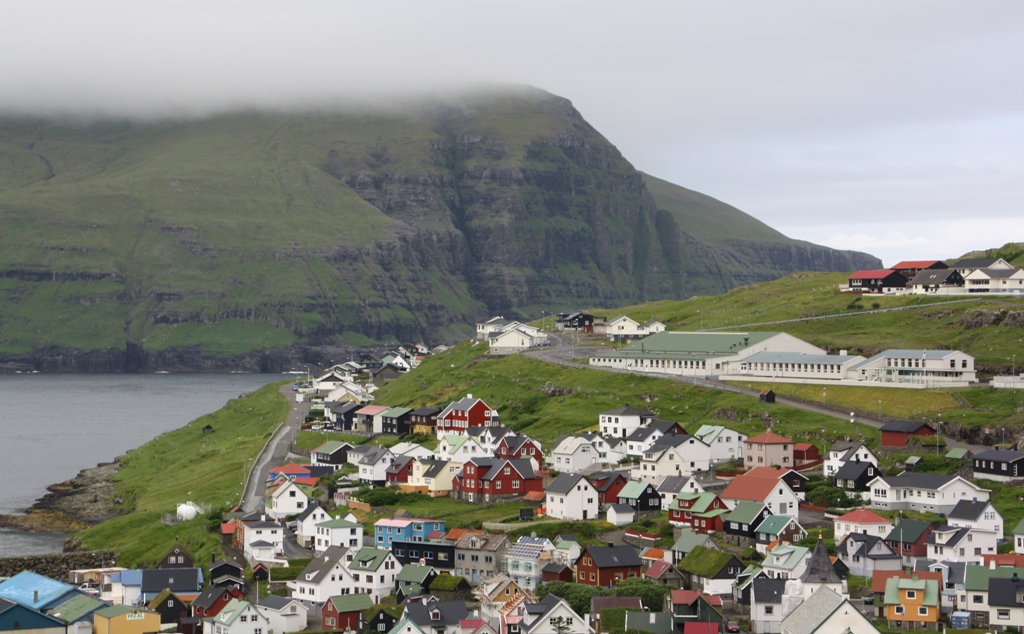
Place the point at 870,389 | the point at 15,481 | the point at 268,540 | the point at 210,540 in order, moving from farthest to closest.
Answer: the point at 15,481 → the point at 870,389 → the point at 210,540 → the point at 268,540

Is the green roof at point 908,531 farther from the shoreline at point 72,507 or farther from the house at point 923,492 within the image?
the shoreline at point 72,507

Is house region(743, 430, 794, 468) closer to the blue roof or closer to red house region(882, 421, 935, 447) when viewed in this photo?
red house region(882, 421, 935, 447)

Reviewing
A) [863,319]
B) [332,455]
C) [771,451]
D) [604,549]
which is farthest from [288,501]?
[863,319]

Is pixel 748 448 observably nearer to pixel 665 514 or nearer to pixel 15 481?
pixel 665 514

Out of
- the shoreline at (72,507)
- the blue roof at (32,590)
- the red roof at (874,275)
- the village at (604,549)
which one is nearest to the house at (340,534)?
the village at (604,549)

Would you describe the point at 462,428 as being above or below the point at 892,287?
below

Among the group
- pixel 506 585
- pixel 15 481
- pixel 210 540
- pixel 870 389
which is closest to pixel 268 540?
pixel 210 540

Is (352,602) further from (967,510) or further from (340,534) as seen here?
(967,510)

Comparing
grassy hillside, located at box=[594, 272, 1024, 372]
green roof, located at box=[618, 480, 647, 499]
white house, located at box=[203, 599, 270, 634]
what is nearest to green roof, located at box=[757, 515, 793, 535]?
green roof, located at box=[618, 480, 647, 499]
